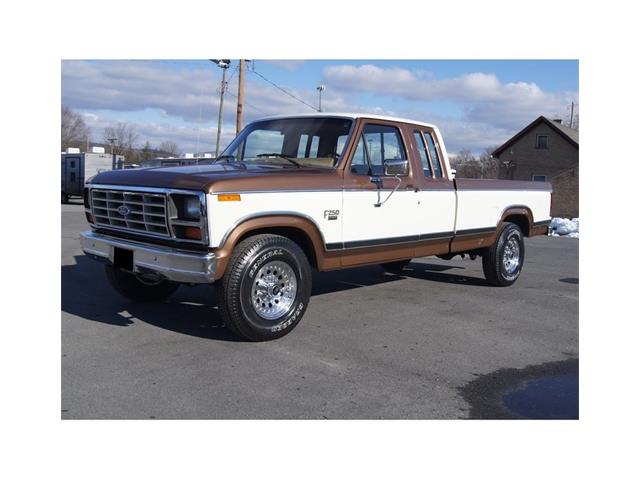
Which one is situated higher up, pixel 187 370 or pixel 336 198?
pixel 336 198

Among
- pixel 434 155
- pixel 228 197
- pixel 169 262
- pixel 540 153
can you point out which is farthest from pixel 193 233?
pixel 540 153

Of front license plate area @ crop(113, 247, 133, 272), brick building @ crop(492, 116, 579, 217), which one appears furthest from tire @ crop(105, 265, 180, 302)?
brick building @ crop(492, 116, 579, 217)

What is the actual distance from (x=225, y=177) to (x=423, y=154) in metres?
3.04

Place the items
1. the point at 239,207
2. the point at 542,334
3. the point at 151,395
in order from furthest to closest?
the point at 542,334 < the point at 239,207 < the point at 151,395

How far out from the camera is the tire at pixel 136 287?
641cm

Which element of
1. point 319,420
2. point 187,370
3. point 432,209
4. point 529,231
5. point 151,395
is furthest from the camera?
point 529,231

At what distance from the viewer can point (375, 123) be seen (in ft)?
21.4

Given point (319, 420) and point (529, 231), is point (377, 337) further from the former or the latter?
point (529, 231)

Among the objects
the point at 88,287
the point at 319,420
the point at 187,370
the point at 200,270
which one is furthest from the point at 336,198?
the point at 88,287

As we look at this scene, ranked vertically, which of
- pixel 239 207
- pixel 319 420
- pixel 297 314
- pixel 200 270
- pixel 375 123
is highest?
pixel 375 123

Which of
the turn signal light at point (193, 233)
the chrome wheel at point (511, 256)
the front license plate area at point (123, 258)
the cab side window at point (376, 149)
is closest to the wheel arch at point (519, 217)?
the chrome wheel at point (511, 256)

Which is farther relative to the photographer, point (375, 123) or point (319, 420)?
point (375, 123)

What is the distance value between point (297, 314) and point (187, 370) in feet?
4.25

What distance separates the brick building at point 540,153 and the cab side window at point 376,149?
33.4 m
